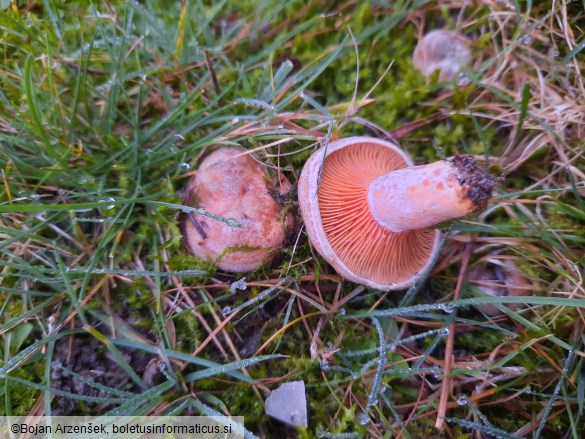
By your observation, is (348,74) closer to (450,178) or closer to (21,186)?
(450,178)

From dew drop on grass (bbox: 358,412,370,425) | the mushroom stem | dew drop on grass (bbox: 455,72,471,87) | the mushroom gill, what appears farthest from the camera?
dew drop on grass (bbox: 455,72,471,87)

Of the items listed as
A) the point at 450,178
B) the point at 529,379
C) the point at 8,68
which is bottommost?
the point at 529,379

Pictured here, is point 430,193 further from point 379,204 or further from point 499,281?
point 499,281

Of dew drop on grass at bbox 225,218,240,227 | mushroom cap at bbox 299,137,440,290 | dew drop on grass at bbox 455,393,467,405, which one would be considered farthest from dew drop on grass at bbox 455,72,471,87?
dew drop on grass at bbox 455,393,467,405

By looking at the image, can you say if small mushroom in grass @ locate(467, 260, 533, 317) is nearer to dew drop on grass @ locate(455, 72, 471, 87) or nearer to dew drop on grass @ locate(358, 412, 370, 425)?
dew drop on grass @ locate(358, 412, 370, 425)

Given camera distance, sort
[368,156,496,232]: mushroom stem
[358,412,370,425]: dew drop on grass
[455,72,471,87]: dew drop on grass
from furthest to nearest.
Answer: [455,72,471,87]: dew drop on grass, [358,412,370,425]: dew drop on grass, [368,156,496,232]: mushroom stem

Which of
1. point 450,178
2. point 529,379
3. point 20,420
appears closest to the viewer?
point 450,178

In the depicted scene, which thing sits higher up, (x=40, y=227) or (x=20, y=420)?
(x=40, y=227)

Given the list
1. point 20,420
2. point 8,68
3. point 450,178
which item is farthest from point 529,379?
point 8,68
